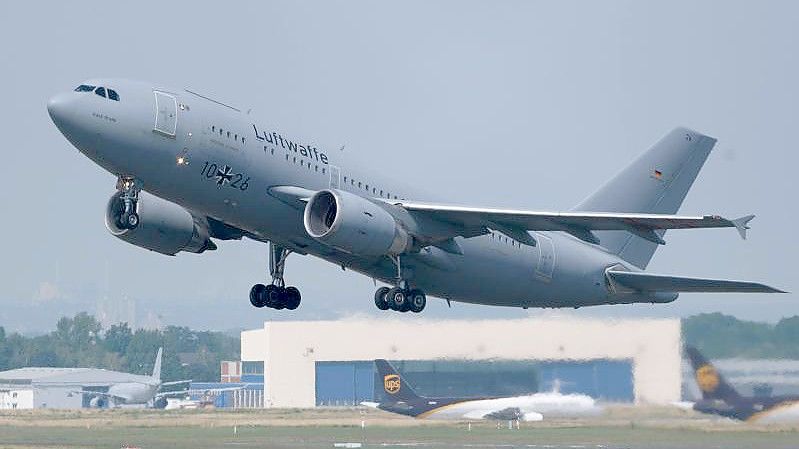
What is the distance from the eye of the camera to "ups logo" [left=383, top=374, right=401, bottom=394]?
176 feet

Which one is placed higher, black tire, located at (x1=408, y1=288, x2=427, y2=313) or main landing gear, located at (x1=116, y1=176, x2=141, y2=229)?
main landing gear, located at (x1=116, y1=176, x2=141, y2=229)

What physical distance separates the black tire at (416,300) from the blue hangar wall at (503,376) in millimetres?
9436

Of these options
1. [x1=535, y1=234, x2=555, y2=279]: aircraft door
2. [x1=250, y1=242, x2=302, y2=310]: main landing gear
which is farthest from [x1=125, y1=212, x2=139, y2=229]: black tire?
[x1=535, y1=234, x2=555, y2=279]: aircraft door

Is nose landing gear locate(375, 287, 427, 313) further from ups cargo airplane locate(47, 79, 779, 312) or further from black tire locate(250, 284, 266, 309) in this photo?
black tire locate(250, 284, 266, 309)

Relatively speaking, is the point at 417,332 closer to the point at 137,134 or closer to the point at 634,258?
the point at 634,258

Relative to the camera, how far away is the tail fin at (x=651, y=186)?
4091 centimetres

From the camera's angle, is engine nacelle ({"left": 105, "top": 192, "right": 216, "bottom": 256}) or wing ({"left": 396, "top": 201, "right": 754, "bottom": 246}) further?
engine nacelle ({"left": 105, "top": 192, "right": 216, "bottom": 256})

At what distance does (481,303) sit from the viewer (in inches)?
1499

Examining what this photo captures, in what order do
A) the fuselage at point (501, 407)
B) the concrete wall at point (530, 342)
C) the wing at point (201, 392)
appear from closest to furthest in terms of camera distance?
the concrete wall at point (530, 342)
the fuselage at point (501, 407)
the wing at point (201, 392)

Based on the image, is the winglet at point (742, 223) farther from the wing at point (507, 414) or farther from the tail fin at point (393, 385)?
the tail fin at point (393, 385)

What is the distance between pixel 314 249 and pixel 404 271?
2478 millimetres

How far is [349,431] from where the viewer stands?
5344cm

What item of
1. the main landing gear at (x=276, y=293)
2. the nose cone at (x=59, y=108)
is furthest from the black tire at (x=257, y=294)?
the nose cone at (x=59, y=108)

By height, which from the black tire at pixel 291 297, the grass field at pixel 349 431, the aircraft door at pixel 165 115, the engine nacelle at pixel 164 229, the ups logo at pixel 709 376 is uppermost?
the aircraft door at pixel 165 115
